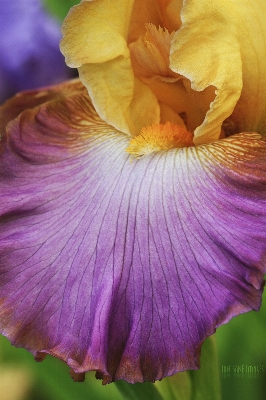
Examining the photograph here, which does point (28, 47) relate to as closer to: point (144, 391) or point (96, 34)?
point (96, 34)

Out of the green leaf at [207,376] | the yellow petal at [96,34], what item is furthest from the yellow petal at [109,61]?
the green leaf at [207,376]

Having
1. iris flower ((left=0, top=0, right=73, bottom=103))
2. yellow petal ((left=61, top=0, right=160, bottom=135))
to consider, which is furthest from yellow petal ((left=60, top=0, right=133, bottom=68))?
iris flower ((left=0, top=0, right=73, bottom=103))

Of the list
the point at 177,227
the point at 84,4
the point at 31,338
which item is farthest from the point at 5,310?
the point at 84,4

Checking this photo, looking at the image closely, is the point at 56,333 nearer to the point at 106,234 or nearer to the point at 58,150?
the point at 106,234

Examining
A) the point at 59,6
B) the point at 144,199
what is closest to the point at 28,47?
the point at 59,6

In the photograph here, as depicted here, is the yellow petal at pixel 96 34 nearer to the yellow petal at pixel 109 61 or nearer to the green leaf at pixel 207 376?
the yellow petal at pixel 109 61

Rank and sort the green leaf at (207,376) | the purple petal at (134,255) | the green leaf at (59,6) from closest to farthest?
the purple petal at (134,255), the green leaf at (207,376), the green leaf at (59,6)

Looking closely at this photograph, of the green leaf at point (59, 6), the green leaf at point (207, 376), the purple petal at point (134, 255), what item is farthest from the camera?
the green leaf at point (59, 6)

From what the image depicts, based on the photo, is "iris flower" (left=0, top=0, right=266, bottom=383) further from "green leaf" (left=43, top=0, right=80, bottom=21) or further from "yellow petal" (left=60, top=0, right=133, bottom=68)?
"green leaf" (left=43, top=0, right=80, bottom=21)
